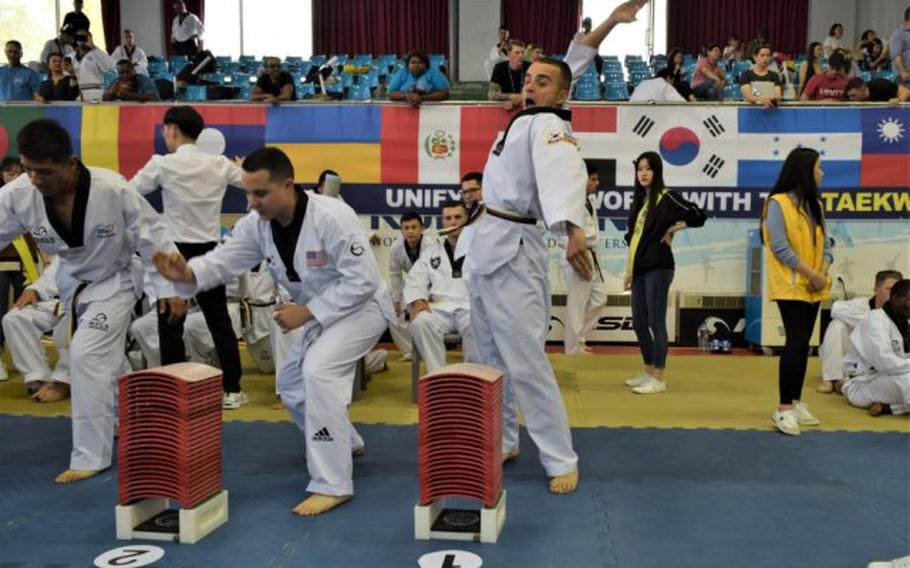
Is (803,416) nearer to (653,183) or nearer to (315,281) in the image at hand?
A: (653,183)

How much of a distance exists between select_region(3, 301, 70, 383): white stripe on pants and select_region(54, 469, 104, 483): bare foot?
216 cm

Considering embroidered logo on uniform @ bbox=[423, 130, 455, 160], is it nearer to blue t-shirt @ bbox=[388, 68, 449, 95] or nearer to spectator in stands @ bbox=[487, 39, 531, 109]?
blue t-shirt @ bbox=[388, 68, 449, 95]

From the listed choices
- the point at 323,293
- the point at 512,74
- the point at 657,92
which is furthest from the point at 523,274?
the point at 512,74

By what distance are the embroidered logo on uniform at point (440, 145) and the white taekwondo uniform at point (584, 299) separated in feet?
4.43

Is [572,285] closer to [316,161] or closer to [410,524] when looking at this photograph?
[316,161]

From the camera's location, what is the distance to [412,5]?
60.7ft

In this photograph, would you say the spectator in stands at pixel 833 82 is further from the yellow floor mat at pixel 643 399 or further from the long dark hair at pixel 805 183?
the long dark hair at pixel 805 183

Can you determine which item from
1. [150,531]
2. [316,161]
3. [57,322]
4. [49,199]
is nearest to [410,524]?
[150,531]

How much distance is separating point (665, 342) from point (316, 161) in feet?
12.3

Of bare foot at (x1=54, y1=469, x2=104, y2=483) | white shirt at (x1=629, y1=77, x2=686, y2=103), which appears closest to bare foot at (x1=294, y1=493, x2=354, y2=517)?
bare foot at (x1=54, y1=469, x2=104, y2=483)

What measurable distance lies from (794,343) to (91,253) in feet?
12.2

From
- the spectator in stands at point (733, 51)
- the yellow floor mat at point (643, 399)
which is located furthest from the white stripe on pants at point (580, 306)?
the spectator in stands at point (733, 51)

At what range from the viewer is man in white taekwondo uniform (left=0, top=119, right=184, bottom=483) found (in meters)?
4.25

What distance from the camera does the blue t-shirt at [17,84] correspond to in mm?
10852
